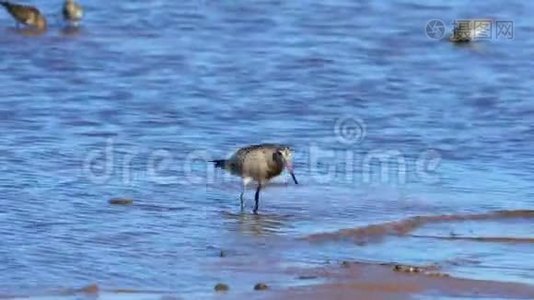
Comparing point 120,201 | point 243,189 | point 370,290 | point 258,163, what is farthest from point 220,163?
point 370,290

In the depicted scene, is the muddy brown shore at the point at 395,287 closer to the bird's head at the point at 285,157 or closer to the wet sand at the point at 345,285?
the wet sand at the point at 345,285

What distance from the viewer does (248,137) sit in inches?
470

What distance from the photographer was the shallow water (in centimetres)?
852

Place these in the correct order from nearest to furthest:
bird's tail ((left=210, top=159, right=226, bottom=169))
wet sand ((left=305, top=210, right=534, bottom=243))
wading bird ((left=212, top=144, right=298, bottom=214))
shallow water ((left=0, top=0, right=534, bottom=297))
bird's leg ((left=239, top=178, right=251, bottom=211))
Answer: shallow water ((left=0, top=0, right=534, bottom=297))
wet sand ((left=305, top=210, right=534, bottom=243))
bird's leg ((left=239, top=178, right=251, bottom=211))
wading bird ((left=212, top=144, right=298, bottom=214))
bird's tail ((left=210, top=159, right=226, bottom=169))

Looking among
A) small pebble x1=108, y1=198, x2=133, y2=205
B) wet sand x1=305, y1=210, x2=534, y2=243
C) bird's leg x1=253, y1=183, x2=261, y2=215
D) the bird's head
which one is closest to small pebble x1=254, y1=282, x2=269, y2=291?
wet sand x1=305, y1=210, x2=534, y2=243

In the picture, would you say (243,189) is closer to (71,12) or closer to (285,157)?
(285,157)

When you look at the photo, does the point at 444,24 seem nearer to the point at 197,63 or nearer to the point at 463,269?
the point at 197,63

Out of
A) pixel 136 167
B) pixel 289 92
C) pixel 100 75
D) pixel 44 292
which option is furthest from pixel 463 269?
pixel 100 75

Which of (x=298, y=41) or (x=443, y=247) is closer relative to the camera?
(x=443, y=247)

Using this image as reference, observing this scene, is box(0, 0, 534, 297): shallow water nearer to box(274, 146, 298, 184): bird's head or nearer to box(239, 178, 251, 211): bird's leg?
box(239, 178, 251, 211): bird's leg

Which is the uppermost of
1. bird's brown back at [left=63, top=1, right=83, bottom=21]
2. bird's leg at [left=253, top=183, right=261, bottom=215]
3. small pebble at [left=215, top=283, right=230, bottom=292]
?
bird's brown back at [left=63, top=1, right=83, bottom=21]

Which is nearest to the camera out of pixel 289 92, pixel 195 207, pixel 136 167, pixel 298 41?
pixel 195 207

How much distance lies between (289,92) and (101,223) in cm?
509

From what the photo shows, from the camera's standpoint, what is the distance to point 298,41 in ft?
55.8
